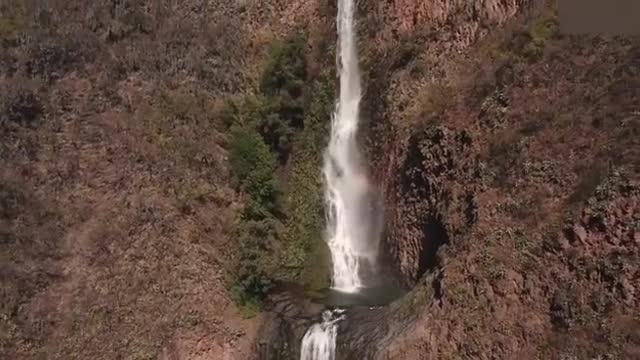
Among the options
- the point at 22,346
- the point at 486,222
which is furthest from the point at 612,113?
the point at 22,346

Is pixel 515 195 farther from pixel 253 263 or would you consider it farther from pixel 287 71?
pixel 287 71

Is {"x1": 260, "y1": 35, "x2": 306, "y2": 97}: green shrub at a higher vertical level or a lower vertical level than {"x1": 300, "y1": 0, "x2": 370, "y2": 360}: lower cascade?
higher

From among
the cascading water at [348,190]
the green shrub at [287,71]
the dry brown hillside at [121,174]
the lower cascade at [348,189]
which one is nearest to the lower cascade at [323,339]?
the dry brown hillside at [121,174]

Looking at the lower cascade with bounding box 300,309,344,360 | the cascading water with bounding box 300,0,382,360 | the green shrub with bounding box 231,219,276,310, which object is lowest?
the lower cascade with bounding box 300,309,344,360

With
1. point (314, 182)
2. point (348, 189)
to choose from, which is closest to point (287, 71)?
point (314, 182)

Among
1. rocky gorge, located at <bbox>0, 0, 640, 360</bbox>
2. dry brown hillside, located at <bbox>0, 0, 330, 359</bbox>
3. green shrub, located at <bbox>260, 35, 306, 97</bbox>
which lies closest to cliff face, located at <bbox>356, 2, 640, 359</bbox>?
rocky gorge, located at <bbox>0, 0, 640, 360</bbox>

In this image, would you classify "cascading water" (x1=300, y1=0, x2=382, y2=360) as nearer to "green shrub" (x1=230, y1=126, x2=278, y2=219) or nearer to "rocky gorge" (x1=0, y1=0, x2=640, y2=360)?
"rocky gorge" (x1=0, y1=0, x2=640, y2=360)
